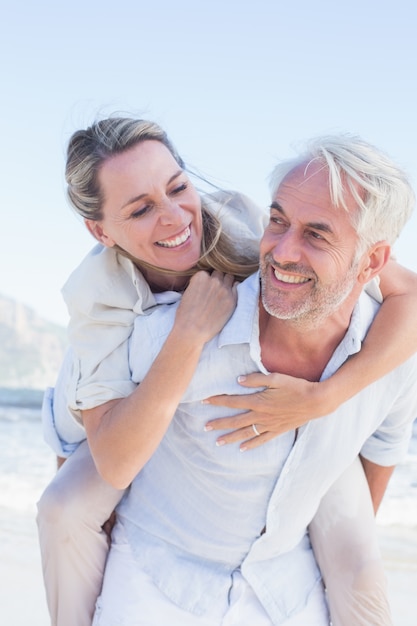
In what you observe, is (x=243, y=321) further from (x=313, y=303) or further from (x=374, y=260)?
(x=374, y=260)

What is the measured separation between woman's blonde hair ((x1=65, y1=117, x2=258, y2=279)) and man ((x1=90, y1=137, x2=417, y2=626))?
21 centimetres

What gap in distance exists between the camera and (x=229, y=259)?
3223mm

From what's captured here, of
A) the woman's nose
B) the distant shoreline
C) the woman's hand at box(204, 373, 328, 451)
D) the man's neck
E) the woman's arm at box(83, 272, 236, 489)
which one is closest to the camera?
the woman's arm at box(83, 272, 236, 489)

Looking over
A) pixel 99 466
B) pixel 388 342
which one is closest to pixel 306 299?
pixel 388 342

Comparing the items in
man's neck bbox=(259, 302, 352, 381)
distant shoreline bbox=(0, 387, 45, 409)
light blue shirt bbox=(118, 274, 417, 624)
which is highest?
man's neck bbox=(259, 302, 352, 381)

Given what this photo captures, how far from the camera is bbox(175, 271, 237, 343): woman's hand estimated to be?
2.81 meters

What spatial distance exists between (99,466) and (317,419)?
726mm

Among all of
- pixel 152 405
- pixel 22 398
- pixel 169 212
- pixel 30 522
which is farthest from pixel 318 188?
pixel 22 398

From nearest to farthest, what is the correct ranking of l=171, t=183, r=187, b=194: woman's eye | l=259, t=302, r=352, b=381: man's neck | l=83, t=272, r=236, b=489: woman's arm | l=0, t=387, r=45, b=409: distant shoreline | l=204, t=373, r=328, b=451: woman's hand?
l=83, t=272, r=236, b=489: woman's arm → l=204, t=373, r=328, b=451: woman's hand → l=259, t=302, r=352, b=381: man's neck → l=171, t=183, r=187, b=194: woman's eye → l=0, t=387, r=45, b=409: distant shoreline

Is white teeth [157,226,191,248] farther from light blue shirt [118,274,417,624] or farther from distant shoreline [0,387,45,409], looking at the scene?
distant shoreline [0,387,45,409]

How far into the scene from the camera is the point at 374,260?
2924 millimetres

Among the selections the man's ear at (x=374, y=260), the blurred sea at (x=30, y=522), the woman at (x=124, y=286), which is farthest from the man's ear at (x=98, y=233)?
the blurred sea at (x=30, y=522)

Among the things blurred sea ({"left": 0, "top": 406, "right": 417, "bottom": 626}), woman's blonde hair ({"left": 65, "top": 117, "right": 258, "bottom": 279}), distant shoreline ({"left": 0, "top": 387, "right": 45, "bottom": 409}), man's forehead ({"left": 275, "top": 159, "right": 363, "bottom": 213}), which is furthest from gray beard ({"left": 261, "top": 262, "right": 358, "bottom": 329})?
distant shoreline ({"left": 0, "top": 387, "right": 45, "bottom": 409})

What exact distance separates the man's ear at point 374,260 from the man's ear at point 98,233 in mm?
944
